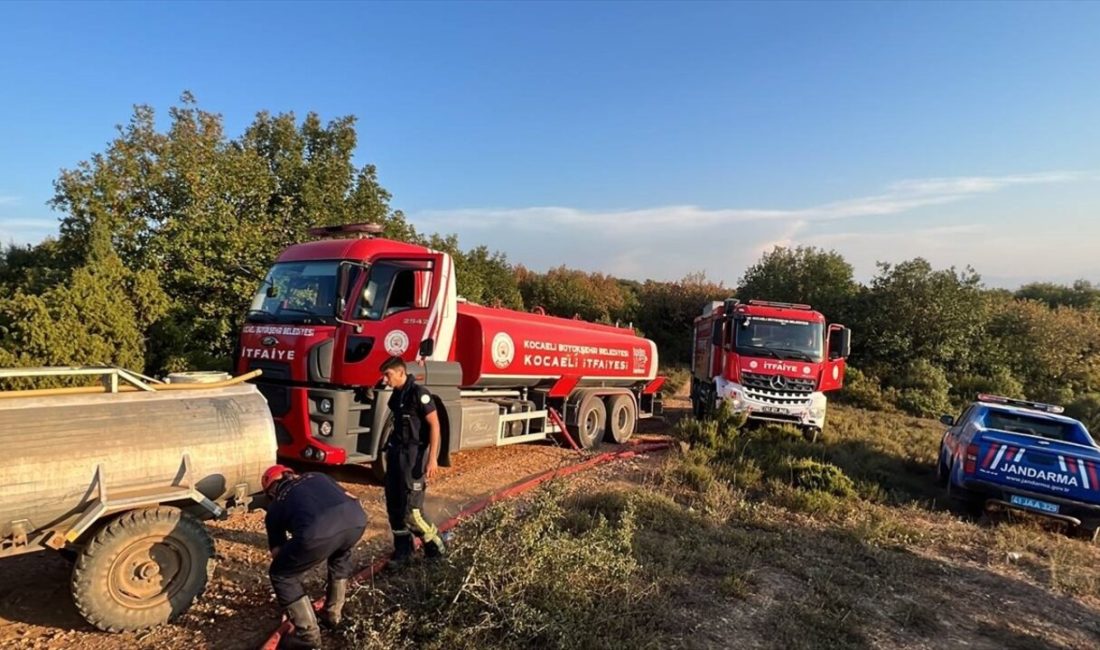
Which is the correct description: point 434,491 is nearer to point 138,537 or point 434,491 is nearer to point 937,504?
point 138,537

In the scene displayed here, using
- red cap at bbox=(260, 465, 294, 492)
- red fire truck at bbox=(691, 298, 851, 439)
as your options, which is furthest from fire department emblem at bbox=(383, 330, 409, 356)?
red fire truck at bbox=(691, 298, 851, 439)

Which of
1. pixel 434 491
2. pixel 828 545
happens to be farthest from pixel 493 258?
pixel 828 545

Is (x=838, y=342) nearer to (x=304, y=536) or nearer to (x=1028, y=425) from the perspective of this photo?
(x=1028, y=425)

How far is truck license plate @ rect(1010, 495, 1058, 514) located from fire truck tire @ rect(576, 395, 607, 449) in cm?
624

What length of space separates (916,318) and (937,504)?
50.7 ft

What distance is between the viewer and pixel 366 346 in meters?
7.36

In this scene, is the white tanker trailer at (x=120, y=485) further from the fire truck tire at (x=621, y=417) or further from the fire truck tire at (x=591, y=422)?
the fire truck tire at (x=621, y=417)

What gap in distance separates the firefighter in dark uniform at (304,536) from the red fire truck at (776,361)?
931cm

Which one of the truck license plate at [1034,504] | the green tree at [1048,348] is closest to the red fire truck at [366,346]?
the truck license plate at [1034,504]

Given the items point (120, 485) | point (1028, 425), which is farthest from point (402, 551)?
point (1028, 425)

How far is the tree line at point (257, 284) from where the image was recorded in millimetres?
10250

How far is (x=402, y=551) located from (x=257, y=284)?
359 inches

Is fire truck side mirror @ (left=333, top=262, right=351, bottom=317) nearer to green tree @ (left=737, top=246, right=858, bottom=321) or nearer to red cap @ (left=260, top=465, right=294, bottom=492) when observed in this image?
red cap @ (left=260, top=465, right=294, bottom=492)

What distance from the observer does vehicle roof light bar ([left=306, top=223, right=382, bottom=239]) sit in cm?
838
